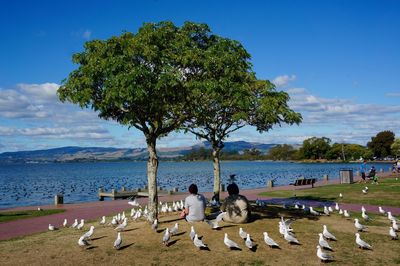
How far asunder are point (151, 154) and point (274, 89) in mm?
9233

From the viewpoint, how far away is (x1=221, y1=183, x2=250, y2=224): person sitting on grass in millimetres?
14602

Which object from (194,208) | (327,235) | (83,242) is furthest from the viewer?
(194,208)

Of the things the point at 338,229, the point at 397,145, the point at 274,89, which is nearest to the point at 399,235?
the point at 338,229

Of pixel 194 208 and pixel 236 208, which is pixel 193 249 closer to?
pixel 194 208

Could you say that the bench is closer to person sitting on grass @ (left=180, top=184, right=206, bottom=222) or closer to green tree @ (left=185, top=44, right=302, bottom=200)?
green tree @ (left=185, top=44, right=302, bottom=200)

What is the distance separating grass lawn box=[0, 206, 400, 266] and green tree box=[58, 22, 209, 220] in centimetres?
248

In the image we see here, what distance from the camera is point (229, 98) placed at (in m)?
15.8

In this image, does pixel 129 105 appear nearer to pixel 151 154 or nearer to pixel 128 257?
pixel 151 154

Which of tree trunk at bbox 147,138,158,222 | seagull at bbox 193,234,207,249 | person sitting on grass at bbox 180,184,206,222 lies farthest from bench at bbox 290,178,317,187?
seagull at bbox 193,234,207,249

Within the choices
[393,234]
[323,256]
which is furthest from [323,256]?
[393,234]

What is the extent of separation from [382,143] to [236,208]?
156m

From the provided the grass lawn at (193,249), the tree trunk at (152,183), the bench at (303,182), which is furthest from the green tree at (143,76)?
the bench at (303,182)

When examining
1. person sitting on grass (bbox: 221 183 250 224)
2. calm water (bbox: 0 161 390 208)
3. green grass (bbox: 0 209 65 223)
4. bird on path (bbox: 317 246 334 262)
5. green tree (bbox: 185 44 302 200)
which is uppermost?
green tree (bbox: 185 44 302 200)

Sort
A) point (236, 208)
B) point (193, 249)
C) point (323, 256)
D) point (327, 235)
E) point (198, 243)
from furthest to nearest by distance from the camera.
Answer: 1. point (236, 208)
2. point (327, 235)
3. point (193, 249)
4. point (198, 243)
5. point (323, 256)
